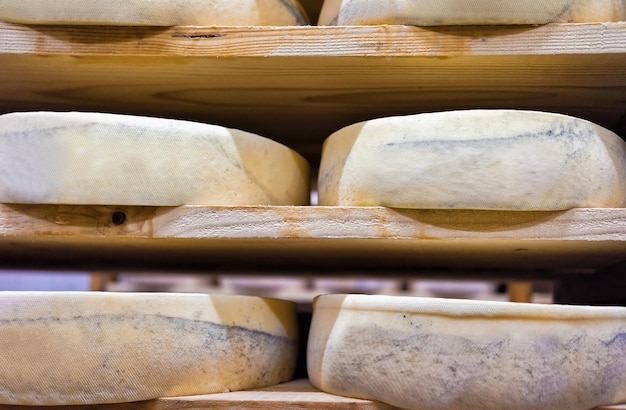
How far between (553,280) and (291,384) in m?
0.87

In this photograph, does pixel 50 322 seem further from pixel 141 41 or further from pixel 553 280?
pixel 553 280

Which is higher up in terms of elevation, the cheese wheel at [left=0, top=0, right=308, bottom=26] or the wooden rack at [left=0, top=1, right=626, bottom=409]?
the cheese wheel at [left=0, top=0, right=308, bottom=26]

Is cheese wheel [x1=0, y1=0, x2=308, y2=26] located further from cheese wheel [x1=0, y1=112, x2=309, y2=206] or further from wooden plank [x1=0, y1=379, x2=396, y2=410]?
wooden plank [x1=0, y1=379, x2=396, y2=410]

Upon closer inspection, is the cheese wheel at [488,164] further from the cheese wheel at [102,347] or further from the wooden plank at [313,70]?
the cheese wheel at [102,347]

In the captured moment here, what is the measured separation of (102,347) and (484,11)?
67cm

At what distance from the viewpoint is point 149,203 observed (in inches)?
33.1

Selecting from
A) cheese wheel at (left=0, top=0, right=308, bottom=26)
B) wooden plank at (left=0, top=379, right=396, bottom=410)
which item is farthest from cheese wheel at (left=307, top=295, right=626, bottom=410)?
cheese wheel at (left=0, top=0, right=308, bottom=26)

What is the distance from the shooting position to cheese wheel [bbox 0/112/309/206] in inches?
32.8

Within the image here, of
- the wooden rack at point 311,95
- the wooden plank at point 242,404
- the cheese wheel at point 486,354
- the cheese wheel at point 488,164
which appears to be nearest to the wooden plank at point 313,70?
the wooden rack at point 311,95

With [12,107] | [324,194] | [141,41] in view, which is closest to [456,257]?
[324,194]

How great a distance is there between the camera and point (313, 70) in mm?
936

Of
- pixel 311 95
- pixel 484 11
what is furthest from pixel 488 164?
pixel 311 95

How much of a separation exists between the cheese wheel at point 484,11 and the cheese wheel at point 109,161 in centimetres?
29

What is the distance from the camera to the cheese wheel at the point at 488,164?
2.68ft
